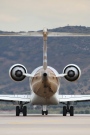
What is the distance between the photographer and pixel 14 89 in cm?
15475

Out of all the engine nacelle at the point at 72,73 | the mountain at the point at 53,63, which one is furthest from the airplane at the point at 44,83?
the mountain at the point at 53,63

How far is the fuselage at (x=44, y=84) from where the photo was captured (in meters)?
59.7

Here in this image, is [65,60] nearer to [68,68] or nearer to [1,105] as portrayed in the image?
[1,105]

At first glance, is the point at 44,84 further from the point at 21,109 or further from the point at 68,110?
the point at 68,110

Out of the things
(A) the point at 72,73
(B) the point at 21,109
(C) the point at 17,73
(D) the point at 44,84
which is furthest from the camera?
(B) the point at 21,109

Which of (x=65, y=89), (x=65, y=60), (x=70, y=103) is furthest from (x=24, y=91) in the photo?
(x=70, y=103)

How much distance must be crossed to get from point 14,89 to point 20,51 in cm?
4559

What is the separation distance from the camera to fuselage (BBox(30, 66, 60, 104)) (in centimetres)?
5972

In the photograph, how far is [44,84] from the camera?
198 ft

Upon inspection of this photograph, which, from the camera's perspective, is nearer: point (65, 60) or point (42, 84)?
point (42, 84)

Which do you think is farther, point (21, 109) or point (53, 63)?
point (53, 63)

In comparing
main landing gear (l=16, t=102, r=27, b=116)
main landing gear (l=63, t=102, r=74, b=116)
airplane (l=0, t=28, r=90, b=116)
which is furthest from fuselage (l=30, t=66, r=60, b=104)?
main landing gear (l=16, t=102, r=27, b=116)

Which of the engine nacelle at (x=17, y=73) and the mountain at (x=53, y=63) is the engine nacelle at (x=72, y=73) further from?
the mountain at (x=53, y=63)

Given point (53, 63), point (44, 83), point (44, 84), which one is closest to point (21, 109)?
point (44, 84)
